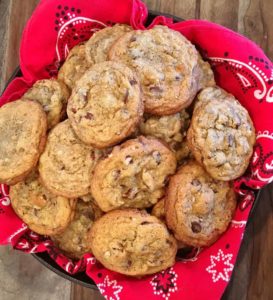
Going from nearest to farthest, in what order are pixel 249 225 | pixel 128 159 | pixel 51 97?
pixel 128 159 → pixel 51 97 → pixel 249 225

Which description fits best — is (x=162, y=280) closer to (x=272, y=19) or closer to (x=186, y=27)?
(x=186, y=27)

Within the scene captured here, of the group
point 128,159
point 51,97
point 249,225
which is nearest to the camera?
point 128,159

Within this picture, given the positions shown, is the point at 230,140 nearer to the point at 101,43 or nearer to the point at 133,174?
the point at 133,174

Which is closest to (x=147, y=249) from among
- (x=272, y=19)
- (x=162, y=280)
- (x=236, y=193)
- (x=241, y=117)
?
(x=162, y=280)

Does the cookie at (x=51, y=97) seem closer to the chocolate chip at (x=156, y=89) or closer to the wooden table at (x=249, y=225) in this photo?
the chocolate chip at (x=156, y=89)

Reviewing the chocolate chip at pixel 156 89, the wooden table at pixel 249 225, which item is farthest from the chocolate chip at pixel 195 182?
the wooden table at pixel 249 225

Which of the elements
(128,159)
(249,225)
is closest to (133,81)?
(128,159)
